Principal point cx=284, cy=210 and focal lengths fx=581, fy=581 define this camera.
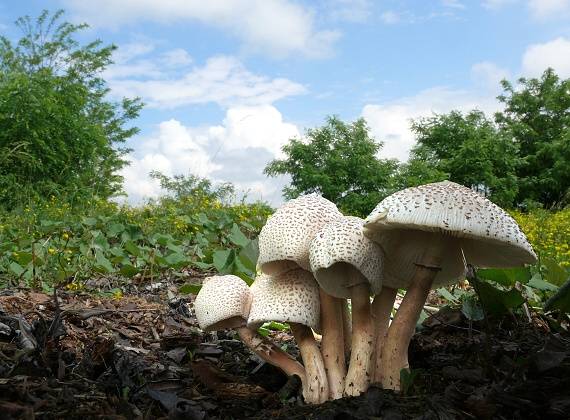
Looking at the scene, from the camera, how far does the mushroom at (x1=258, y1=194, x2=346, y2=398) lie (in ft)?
7.29

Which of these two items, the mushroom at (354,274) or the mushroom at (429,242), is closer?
the mushroom at (429,242)

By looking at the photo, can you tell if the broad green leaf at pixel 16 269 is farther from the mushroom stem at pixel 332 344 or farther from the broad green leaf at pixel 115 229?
the mushroom stem at pixel 332 344

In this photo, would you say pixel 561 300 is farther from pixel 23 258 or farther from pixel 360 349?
pixel 23 258

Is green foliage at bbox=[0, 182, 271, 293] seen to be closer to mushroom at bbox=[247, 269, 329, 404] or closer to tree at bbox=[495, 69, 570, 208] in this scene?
mushroom at bbox=[247, 269, 329, 404]

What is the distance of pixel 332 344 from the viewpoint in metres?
2.42

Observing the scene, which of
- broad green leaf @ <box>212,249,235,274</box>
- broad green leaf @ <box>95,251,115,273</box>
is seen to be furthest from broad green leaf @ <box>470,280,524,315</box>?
broad green leaf @ <box>95,251,115,273</box>

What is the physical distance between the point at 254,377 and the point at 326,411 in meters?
0.77

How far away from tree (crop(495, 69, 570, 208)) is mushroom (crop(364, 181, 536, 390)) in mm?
31634

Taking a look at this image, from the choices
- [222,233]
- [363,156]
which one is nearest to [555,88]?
[363,156]

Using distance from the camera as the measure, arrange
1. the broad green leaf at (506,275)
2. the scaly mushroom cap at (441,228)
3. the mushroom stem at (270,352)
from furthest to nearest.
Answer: the broad green leaf at (506,275), the mushroom stem at (270,352), the scaly mushroom cap at (441,228)

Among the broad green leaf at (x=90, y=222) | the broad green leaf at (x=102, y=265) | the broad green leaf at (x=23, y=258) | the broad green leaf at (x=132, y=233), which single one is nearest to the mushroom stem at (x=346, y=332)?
the broad green leaf at (x=102, y=265)

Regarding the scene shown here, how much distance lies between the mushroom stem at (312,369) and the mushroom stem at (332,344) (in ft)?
0.09

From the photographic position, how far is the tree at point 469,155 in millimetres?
31109

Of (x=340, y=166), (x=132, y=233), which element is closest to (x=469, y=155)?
(x=340, y=166)
